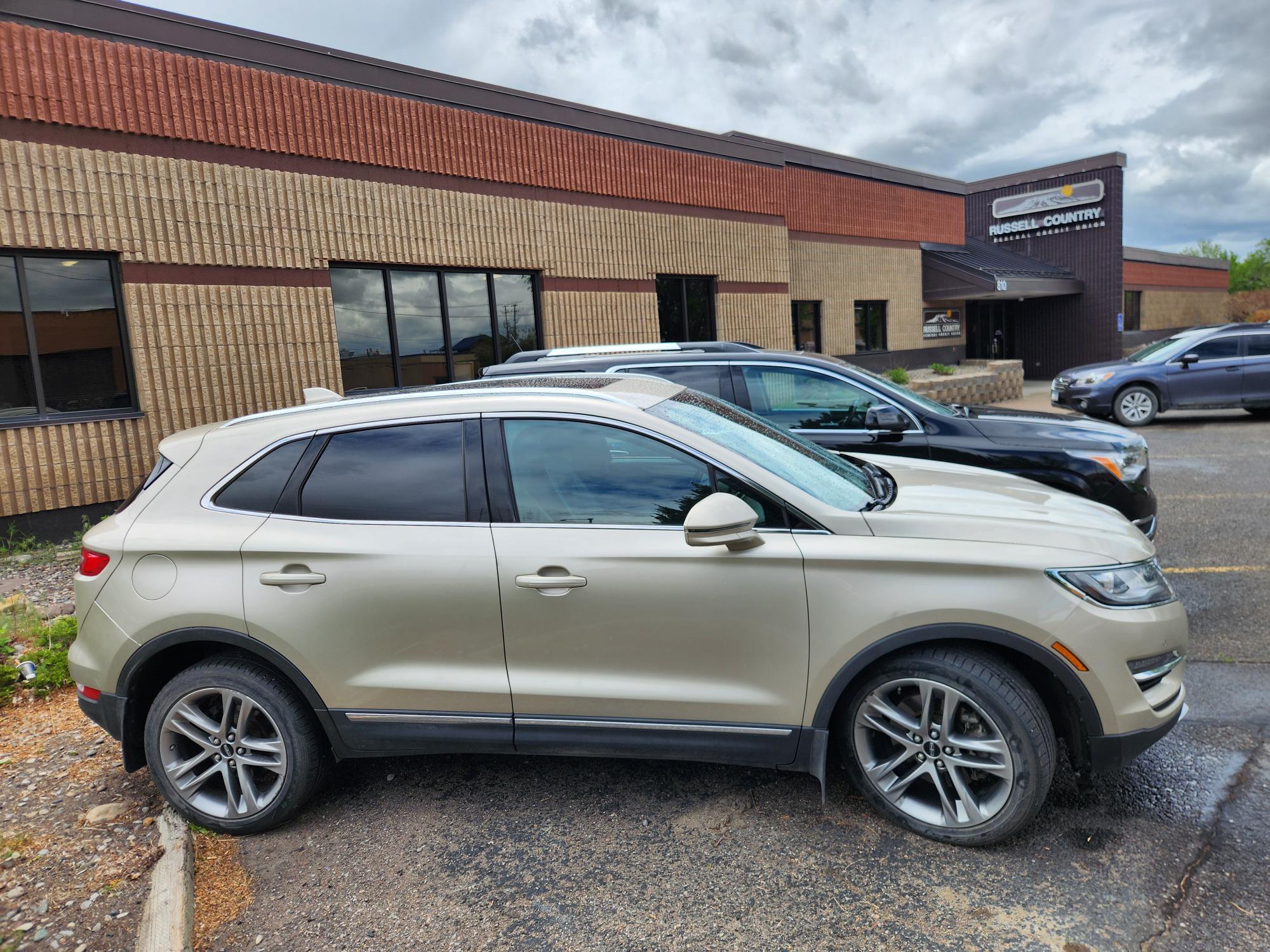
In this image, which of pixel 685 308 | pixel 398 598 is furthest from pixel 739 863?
pixel 685 308

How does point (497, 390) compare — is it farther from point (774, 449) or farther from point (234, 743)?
point (234, 743)

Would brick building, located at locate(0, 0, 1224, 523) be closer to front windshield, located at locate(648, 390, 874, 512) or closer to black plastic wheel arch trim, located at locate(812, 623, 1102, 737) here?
front windshield, located at locate(648, 390, 874, 512)

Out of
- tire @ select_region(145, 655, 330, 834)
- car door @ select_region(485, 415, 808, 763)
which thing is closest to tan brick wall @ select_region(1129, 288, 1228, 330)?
car door @ select_region(485, 415, 808, 763)

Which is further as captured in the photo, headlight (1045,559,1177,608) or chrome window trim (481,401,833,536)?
chrome window trim (481,401,833,536)

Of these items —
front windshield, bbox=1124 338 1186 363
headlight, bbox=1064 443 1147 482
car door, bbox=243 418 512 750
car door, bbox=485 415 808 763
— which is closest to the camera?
car door, bbox=485 415 808 763

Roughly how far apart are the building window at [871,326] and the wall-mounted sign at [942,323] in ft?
6.36

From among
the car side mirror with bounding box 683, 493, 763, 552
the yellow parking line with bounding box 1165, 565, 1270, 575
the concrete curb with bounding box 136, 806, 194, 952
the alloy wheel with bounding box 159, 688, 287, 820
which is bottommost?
the concrete curb with bounding box 136, 806, 194, 952

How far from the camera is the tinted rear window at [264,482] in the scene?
131 inches

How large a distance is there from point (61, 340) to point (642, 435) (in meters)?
7.62

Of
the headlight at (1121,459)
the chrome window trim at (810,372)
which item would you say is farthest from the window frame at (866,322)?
the headlight at (1121,459)

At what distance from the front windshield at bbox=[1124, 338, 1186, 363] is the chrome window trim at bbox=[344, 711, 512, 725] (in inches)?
588

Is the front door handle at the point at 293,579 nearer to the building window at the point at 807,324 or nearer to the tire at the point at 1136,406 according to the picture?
the tire at the point at 1136,406

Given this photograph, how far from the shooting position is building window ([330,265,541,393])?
10.4 m

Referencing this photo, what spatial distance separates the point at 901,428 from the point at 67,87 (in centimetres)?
846
